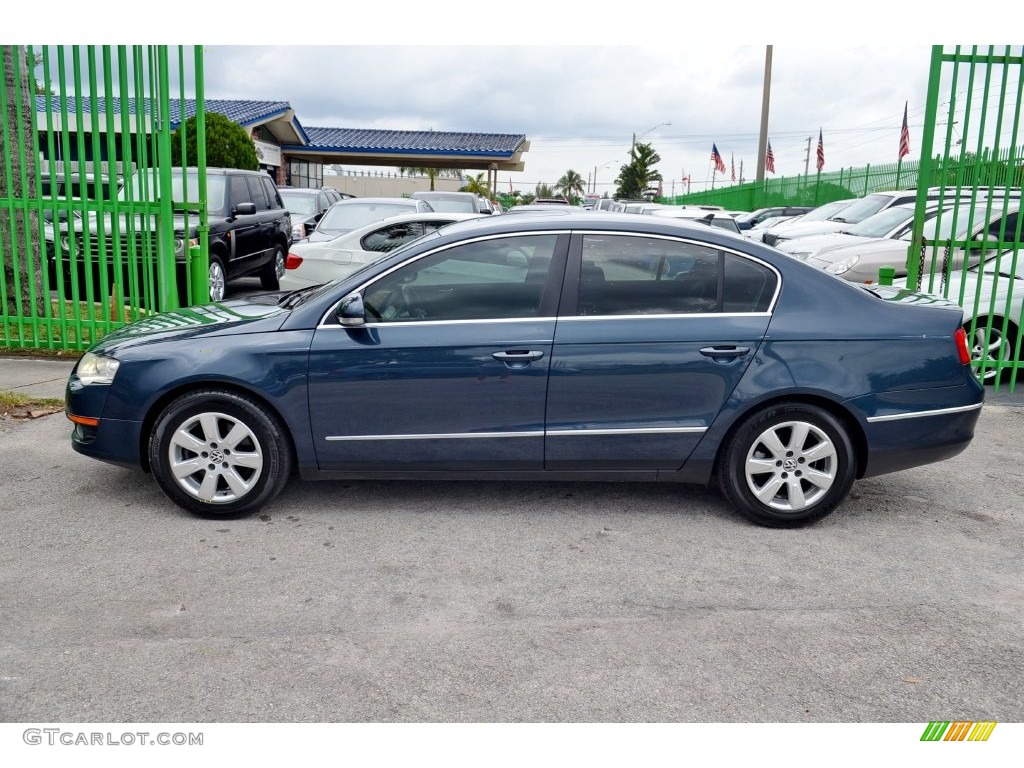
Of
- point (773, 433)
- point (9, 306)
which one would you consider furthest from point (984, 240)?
point (9, 306)

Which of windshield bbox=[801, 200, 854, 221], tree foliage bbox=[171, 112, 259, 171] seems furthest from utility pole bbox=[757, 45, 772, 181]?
tree foliage bbox=[171, 112, 259, 171]

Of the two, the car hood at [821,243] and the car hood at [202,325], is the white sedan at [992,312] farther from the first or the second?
the car hood at [202,325]

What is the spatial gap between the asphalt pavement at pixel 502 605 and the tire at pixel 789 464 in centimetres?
15

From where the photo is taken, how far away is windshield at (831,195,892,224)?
16.0m

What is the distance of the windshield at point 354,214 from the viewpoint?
1228 cm

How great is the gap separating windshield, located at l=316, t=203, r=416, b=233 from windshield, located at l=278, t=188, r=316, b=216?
265 inches

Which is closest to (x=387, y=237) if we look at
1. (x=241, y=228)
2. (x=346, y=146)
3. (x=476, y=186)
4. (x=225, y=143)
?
(x=241, y=228)

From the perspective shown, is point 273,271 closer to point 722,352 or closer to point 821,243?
point 821,243

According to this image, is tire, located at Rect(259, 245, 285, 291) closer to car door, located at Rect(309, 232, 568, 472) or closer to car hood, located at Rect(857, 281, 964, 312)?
car door, located at Rect(309, 232, 568, 472)

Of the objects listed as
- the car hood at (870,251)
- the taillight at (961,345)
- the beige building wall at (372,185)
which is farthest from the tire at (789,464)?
the beige building wall at (372,185)

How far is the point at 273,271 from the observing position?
1438 centimetres

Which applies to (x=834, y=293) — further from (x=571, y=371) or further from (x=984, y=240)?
(x=984, y=240)
